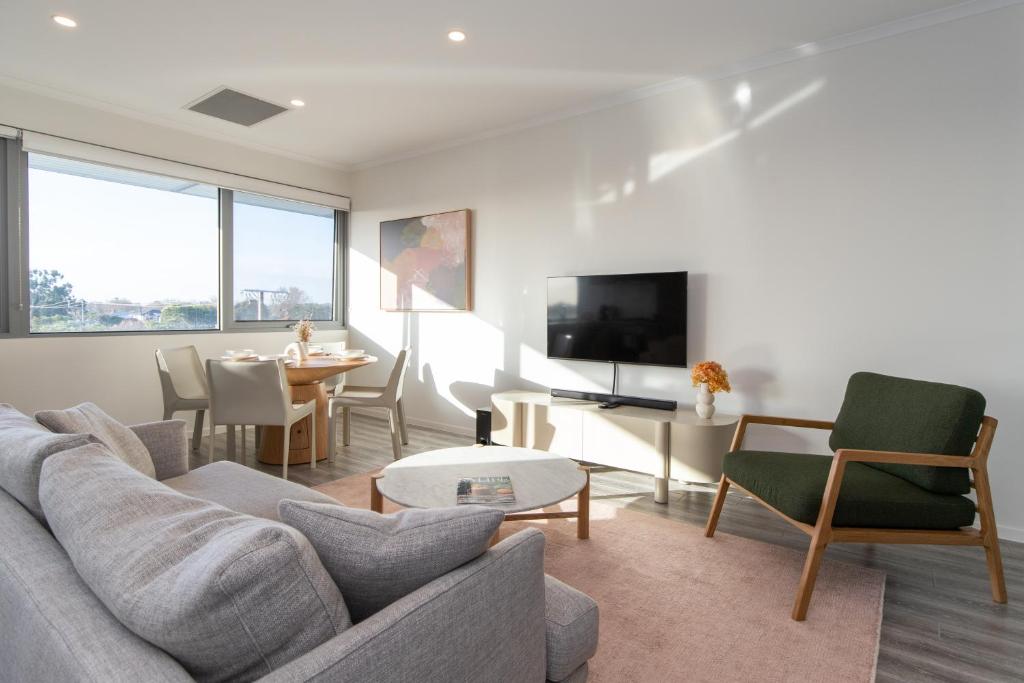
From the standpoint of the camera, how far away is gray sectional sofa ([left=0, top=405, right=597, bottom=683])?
79 cm

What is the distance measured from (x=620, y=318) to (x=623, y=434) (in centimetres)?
87

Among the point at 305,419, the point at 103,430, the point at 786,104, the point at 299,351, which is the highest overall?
the point at 786,104

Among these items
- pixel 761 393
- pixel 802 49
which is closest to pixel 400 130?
pixel 802 49

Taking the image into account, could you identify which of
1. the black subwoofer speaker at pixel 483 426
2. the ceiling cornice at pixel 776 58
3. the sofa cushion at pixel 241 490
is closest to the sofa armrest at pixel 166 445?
the sofa cushion at pixel 241 490

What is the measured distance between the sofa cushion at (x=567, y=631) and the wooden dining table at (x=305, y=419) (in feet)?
9.98

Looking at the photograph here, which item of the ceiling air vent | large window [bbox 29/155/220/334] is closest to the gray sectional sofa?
the ceiling air vent

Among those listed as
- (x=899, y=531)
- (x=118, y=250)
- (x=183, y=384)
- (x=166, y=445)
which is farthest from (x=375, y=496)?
(x=118, y=250)

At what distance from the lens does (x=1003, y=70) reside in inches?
109

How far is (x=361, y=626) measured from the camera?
2.84 ft

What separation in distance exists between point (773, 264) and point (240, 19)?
3.37 metres

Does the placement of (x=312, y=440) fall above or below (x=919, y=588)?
above

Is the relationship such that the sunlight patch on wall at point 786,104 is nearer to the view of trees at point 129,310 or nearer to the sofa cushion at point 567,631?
the sofa cushion at point 567,631

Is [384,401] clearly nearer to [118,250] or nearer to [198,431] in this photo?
[198,431]

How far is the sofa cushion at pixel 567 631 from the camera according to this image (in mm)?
1209
